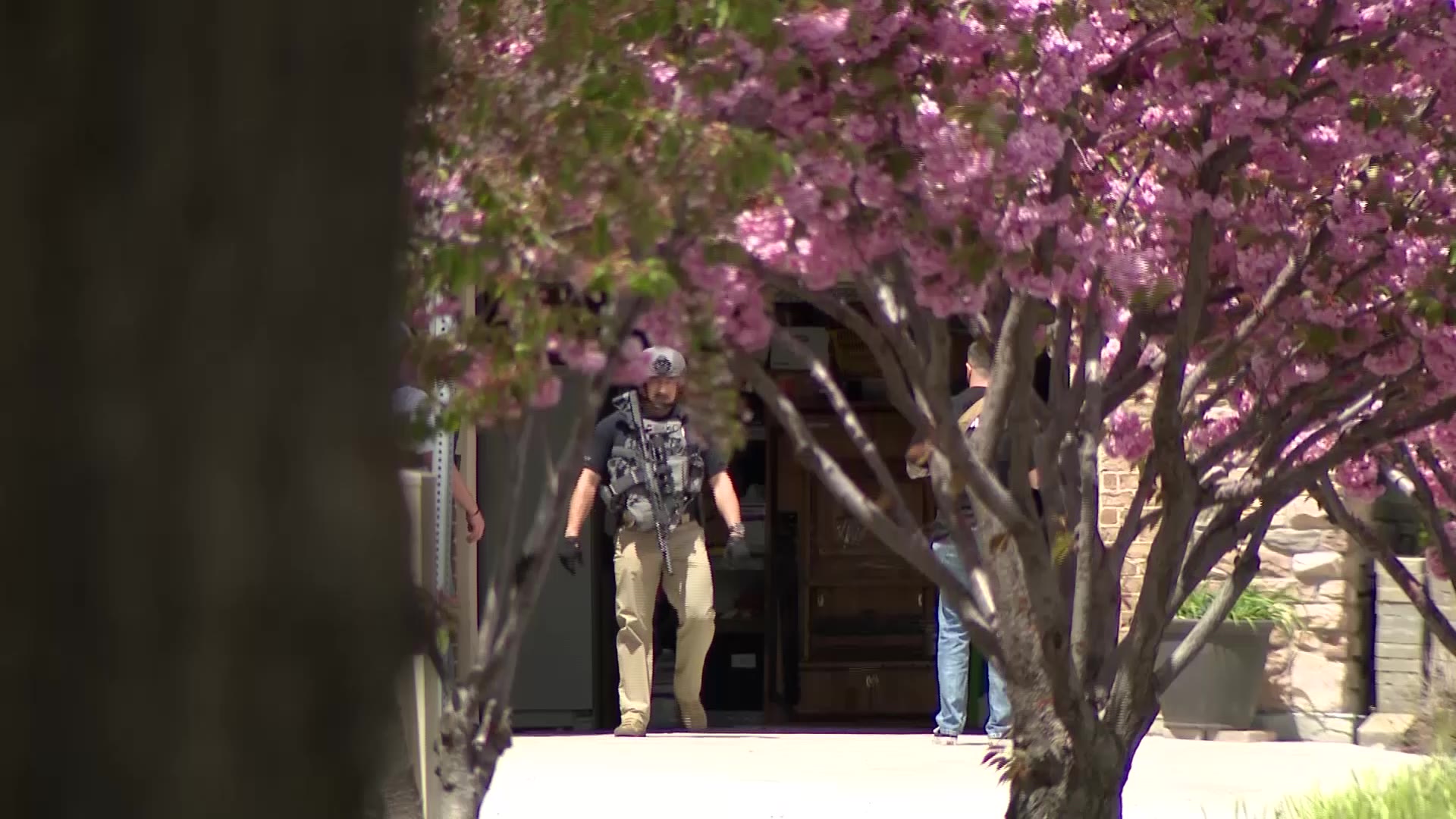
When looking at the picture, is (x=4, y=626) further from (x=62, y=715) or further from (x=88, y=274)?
(x=88, y=274)

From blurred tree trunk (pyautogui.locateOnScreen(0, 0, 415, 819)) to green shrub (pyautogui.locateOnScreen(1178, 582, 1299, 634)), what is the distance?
9423 mm

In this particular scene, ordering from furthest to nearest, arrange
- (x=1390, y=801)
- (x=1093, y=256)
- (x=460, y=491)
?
(x=460, y=491) < (x=1390, y=801) < (x=1093, y=256)

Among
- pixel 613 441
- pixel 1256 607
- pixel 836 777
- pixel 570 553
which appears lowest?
pixel 836 777

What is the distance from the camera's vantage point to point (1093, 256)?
5.18m

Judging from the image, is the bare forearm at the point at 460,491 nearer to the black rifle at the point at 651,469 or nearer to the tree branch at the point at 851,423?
the black rifle at the point at 651,469

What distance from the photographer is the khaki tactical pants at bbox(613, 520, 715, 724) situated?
10305 mm

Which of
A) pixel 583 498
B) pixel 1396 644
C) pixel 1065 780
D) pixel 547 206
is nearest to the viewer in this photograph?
pixel 547 206

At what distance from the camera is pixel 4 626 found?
1.26m

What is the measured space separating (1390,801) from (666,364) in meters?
4.08

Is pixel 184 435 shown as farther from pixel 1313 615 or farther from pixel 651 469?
pixel 1313 615

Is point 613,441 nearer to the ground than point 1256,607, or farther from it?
farther from it

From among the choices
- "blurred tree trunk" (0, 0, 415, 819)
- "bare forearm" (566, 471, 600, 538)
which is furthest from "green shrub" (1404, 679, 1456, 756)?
"blurred tree trunk" (0, 0, 415, 819)

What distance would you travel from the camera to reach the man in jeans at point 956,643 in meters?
9.81

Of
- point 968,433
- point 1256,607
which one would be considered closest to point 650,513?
point 968,433
